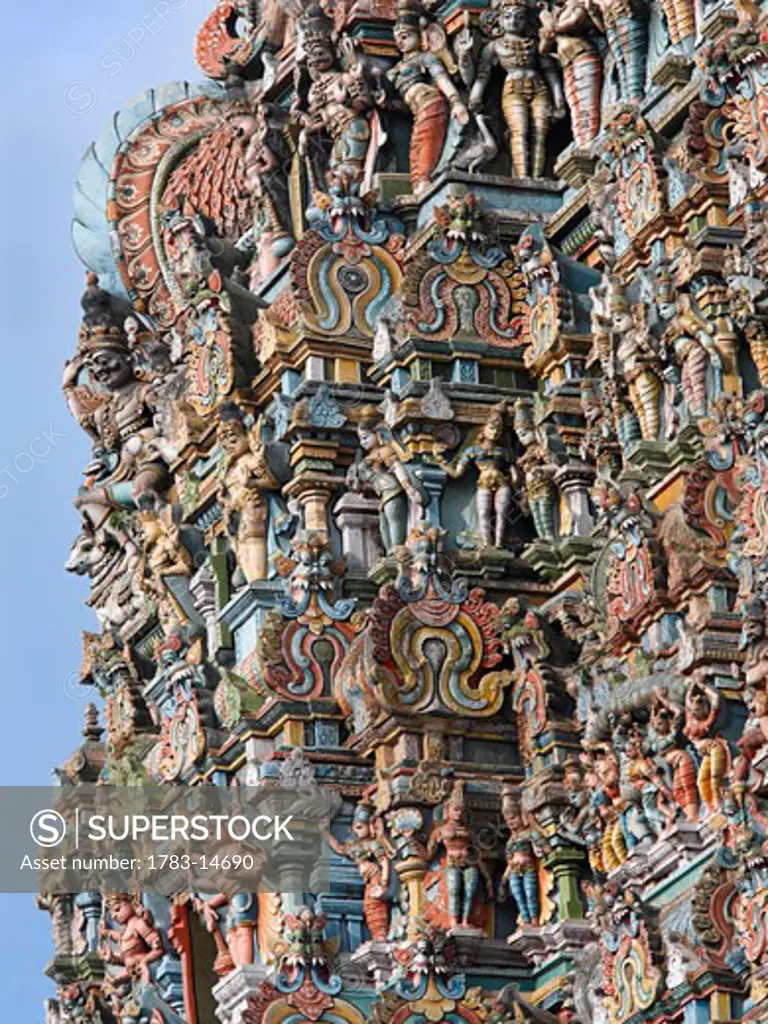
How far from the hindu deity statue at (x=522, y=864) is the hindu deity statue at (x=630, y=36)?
458cm

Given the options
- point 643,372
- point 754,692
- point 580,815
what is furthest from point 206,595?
point 754,692

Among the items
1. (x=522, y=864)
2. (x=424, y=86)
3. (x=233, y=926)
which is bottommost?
(x=522, y=864)

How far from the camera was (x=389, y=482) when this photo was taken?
3048 centimetres

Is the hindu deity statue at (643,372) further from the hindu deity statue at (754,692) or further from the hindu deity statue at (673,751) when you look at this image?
the hindu deity statue at (754,692)

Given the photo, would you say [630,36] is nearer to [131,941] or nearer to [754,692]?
[754,692]

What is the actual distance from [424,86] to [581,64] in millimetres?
1275

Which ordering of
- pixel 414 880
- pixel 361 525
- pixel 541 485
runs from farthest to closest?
pixel 361 525
pixel 541 485
pixel 414 880

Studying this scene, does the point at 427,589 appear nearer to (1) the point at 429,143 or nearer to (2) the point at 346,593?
(2) the point at 346,593

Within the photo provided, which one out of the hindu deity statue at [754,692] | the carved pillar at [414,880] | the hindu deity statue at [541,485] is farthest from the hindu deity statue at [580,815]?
the hindu deity statue at [754,692]

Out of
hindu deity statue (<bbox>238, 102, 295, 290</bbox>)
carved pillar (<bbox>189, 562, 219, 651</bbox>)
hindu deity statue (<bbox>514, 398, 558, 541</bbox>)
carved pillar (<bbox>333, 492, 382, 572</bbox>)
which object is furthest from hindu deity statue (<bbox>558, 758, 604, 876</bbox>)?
hindu deity statue (<bbox>238, 102, 295, 290</bbox>)

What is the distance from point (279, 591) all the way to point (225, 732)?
967mm

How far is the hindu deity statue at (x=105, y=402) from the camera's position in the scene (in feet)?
114

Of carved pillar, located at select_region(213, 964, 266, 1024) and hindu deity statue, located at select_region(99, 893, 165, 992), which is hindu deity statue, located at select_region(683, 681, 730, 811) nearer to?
carved pillar, located at select_region(213, 964, 266, 1024)

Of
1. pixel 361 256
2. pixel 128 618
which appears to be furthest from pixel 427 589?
pixel 128 618
